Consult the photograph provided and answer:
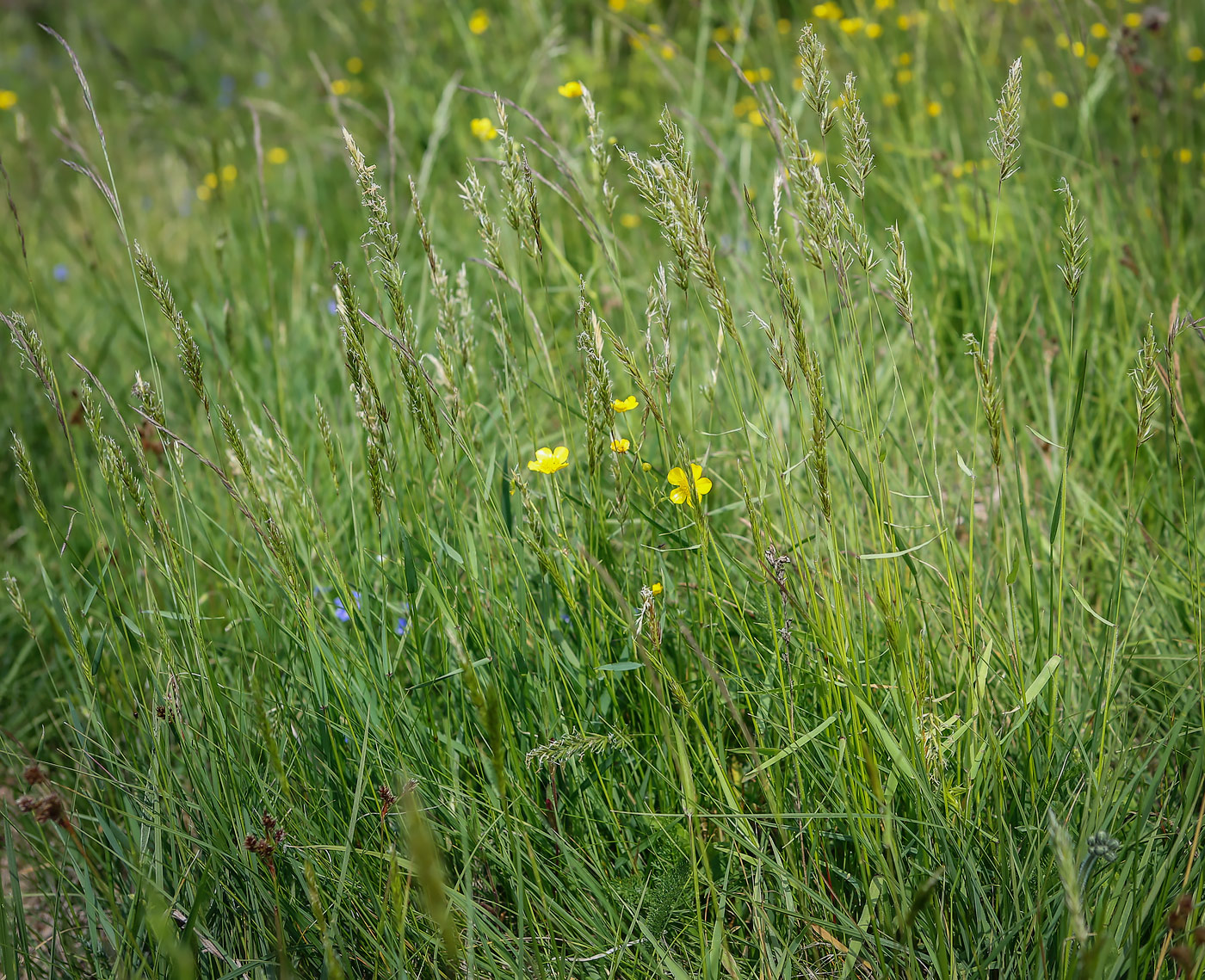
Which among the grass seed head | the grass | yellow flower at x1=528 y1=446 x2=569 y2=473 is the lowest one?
the grass

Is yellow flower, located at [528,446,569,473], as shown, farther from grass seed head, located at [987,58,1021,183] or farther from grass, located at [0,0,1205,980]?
grass seed head, located at [987,58,1021,183]

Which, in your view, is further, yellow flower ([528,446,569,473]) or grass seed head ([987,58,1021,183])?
yellow flower ([528,446,569,473])

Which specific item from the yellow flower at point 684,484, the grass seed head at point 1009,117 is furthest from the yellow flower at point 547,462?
the grass seed head at point 1009,117

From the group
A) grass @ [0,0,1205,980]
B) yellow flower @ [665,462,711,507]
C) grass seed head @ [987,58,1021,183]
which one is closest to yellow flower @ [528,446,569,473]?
grass @ [0,0,1205,980]

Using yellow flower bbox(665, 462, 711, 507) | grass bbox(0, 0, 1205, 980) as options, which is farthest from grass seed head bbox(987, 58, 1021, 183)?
yellow flower bbox(665, 462, 711, 507)

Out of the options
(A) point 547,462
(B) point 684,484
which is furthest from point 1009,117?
(A) point 547,462

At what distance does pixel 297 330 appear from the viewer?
273 cm

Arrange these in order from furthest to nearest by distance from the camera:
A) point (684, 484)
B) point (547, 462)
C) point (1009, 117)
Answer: point (547, 462)
point (684, 484)
point (1009, 117)

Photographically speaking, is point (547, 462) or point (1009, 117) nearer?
point (1009, 117)

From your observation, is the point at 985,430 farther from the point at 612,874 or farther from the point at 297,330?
the point at 297,330

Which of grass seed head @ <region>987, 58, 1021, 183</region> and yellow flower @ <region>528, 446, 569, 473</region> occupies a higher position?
grass seed head @ <region>987, 58, 1021, 183</region>

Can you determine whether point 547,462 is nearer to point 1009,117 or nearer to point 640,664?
point 640,664

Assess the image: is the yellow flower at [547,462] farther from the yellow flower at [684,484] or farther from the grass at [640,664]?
the yellow flower at [684,484]

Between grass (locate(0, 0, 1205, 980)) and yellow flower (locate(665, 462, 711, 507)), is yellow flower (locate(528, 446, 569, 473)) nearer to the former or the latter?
grass (locate(0, 0, 1205, 980))
